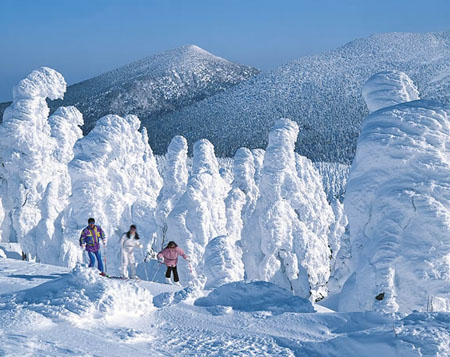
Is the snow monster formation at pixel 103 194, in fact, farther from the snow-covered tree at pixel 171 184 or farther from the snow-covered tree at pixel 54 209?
the snow-covered tree at pixel 171 184

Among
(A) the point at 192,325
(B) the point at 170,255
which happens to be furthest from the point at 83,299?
(B) the point at 170,255

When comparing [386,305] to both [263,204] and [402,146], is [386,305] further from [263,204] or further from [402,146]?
[263,204]

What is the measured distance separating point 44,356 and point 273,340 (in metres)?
3.23

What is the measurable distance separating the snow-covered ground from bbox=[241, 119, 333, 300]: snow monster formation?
15538mm

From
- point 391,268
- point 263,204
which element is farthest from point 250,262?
point 391,268

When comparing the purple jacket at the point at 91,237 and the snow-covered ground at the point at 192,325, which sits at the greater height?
the purple jacket at the point at 91,237

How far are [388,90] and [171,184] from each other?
21.4 meters

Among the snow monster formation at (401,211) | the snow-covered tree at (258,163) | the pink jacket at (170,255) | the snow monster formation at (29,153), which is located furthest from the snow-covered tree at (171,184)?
the snow monster formation at (401,211)

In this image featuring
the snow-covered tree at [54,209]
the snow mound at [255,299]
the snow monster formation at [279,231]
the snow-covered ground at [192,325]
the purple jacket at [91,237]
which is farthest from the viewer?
the snow monster formation at [279,231]

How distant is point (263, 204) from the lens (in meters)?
26.0

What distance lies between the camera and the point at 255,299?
952cm

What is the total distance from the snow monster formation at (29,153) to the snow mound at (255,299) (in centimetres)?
1660

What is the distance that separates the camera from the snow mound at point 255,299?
9236 mm

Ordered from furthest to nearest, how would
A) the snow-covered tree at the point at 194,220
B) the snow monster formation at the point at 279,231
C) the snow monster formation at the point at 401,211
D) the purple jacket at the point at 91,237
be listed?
the snow monster formation at the point at 279,231
the snow-covered tree at the point at 194,220
the purple jacket at the point at 91,237
the snow monster formation at the point at 401,211
